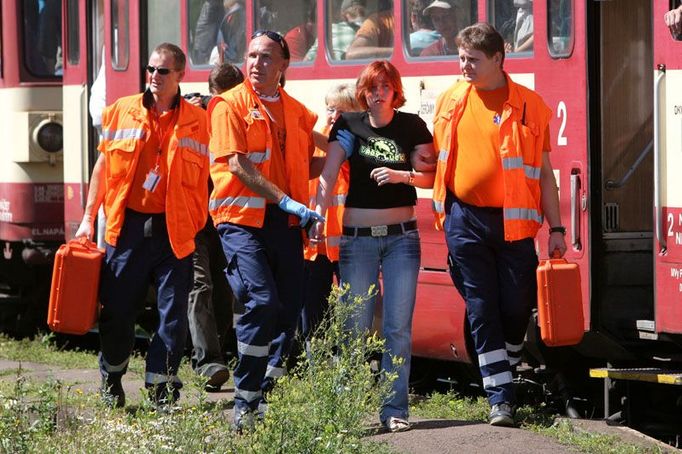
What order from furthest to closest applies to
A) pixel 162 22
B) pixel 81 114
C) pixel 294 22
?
pixel 81 114, pixel 162 22, pixel 294 22

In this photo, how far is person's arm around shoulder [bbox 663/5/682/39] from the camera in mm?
7656

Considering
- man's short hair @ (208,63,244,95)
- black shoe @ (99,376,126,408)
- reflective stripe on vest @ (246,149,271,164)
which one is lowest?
black shoe @ (99,376,126,408)

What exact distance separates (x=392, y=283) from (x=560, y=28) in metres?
1.71

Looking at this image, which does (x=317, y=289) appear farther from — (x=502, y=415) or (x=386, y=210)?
(x=502, y=415)

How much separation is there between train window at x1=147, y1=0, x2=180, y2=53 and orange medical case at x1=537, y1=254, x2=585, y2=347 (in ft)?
14.2

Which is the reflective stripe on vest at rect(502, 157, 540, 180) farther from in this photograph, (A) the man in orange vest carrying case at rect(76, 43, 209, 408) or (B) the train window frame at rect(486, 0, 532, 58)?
(A) the man in orange vest carrying case at rect(76, 43, 209, 408)

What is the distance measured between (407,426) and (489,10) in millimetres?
2422

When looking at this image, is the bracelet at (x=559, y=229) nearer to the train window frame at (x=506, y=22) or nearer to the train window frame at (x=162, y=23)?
the train window frame at (x=506, y=22)

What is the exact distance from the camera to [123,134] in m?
8.45

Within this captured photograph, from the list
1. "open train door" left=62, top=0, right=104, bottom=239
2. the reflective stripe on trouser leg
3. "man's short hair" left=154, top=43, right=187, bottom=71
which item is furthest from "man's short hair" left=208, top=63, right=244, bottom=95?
"open train door" left=62, top=0, right=104, bottom=239

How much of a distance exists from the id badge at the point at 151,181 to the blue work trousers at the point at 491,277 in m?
1.54

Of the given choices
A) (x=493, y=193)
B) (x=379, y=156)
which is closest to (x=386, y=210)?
(x=379, y=156)

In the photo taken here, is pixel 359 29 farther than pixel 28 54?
No

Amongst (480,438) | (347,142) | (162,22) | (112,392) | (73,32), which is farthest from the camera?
(73,32)
